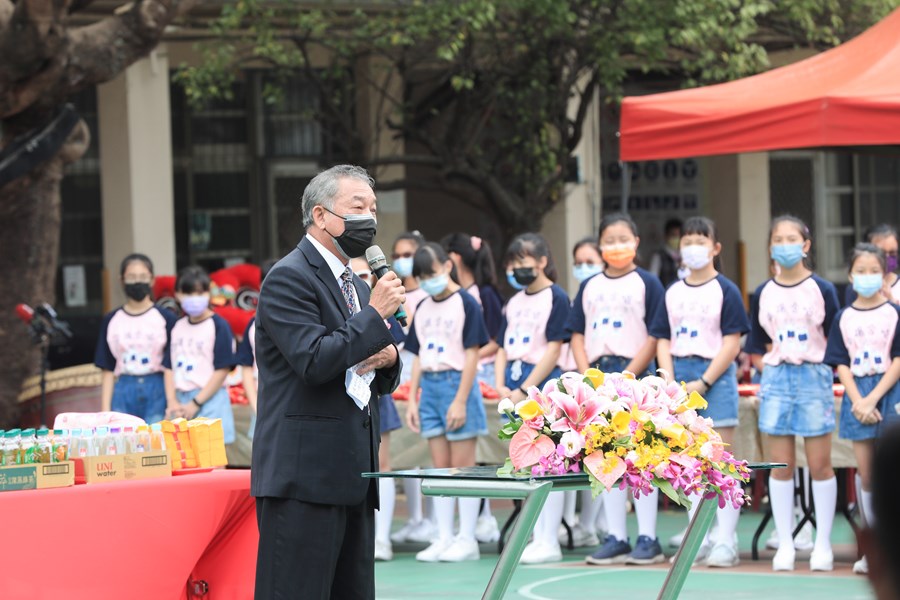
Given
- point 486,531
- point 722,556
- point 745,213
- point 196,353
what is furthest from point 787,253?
point 745,213

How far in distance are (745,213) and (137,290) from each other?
35.6 ft

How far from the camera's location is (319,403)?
4648mm

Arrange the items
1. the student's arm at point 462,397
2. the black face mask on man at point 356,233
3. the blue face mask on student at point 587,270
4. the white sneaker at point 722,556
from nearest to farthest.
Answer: the black face mask on man at point 356,233
the white sneaker at point 722,556
the student's arm at point 462,397
the blue face mask on student at point 587,270

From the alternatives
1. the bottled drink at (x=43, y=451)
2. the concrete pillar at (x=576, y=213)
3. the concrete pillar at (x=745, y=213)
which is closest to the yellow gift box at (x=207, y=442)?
the bottled drink at (x=43, y=451)

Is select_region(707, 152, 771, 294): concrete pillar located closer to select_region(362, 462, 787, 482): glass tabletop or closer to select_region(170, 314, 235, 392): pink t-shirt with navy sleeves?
select_region(170, 314, 235, 392): pink t-shirt with navy sleeves

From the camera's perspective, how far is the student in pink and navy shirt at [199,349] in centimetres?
959

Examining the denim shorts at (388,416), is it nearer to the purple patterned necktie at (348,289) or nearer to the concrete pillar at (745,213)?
the purple patterned necktie at (348,289)

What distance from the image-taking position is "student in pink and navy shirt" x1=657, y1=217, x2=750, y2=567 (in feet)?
27.2

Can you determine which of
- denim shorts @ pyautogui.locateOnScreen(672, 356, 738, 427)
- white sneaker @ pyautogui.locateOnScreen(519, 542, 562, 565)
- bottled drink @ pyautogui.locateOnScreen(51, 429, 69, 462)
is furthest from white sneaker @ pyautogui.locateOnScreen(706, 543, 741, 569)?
bottled drink @ pyautogui.locateOnScreen(51, 429, 69, 462)

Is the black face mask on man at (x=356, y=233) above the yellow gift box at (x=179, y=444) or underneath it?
above

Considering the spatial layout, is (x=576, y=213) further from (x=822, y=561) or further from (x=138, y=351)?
(x=822, y=561)

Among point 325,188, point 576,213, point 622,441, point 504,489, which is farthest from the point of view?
point 576,213

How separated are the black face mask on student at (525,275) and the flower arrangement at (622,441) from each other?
4237mm

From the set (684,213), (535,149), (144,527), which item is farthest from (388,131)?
(144,527)
